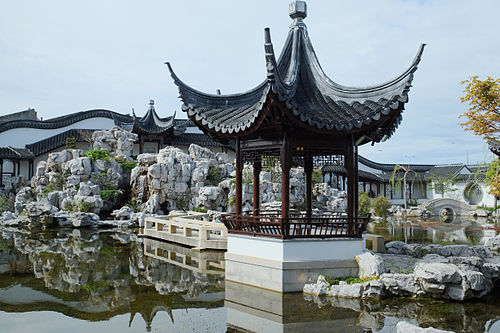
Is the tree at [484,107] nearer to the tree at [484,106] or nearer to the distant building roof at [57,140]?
the tree at [484,106]

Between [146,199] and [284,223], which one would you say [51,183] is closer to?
[146,199]

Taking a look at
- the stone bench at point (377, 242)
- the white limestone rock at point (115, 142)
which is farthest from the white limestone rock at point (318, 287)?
the white limestone rock at point (115, 142)

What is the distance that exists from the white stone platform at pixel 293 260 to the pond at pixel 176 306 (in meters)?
0.28

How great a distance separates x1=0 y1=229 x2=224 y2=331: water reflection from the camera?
7.24m

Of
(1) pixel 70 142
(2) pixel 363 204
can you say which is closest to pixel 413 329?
(2) pixel 363 204

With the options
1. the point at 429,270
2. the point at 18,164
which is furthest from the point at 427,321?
the point at 18,164

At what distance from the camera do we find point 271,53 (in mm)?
6668

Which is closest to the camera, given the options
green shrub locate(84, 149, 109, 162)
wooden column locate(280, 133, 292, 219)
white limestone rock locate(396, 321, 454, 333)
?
white limestone rock locate(396, 321, 454, 333)

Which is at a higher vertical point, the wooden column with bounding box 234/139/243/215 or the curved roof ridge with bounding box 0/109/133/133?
the curved roof ridge with bounding box 0/109/133/133

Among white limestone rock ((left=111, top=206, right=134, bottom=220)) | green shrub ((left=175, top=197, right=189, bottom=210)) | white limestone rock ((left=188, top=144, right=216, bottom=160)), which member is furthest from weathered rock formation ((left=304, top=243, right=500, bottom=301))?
white limestone rock ((left=188, top=144, right=216, bottom=160))

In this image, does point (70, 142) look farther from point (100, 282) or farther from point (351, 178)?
point (351, 178)

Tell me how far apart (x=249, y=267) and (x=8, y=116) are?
37.6 metres

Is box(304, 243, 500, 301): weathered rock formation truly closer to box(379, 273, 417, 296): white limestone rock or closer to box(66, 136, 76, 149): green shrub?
box(379, 273, 417, 296): white limestone rock

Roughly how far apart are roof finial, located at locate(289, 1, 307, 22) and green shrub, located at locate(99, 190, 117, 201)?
1842 centimetres
